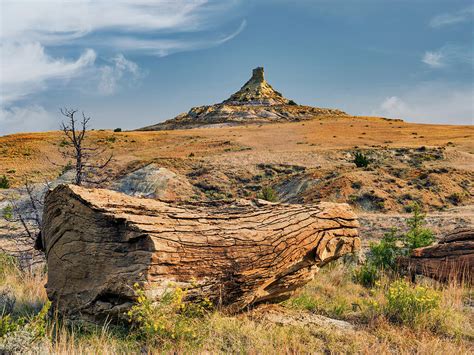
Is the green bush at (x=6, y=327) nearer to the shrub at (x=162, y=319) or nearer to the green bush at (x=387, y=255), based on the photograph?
the shrub at (x=162, y=319)

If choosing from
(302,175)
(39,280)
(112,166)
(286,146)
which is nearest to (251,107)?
(286,146)

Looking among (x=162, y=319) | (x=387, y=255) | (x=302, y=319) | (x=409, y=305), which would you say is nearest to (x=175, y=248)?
(x=162, y=319)

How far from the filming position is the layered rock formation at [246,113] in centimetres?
7550

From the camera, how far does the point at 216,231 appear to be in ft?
17.2

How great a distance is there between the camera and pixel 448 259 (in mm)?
8641

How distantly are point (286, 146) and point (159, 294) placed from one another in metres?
33.9

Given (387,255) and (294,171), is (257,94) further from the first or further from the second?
(387,255)

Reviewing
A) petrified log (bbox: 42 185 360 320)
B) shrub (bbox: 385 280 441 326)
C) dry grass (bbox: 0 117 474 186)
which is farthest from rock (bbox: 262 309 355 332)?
dry grass (bbox: 0 117 474 186)

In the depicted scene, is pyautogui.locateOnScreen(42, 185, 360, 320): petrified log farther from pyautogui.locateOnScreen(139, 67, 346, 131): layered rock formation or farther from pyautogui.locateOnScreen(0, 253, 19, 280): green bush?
pyautogui.locateOnScreen(139, 67, 346, 131): layered rock formation

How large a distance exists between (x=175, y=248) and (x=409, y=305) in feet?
10.2

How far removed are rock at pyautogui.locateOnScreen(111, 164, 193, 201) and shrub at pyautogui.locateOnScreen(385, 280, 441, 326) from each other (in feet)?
53.2

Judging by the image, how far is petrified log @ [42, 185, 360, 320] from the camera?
188 inches

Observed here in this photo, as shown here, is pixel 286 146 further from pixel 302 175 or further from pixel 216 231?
pixel 216 231

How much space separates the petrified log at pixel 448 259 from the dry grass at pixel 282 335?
178cm
